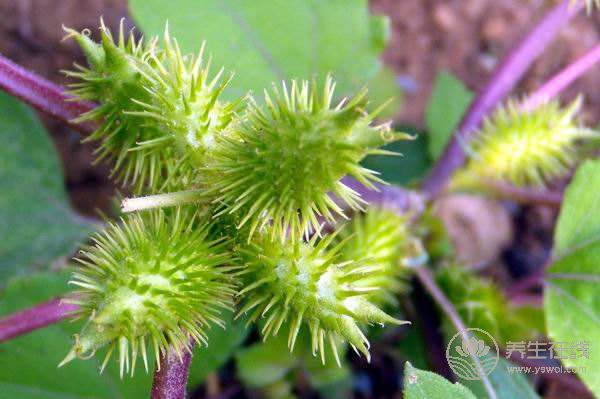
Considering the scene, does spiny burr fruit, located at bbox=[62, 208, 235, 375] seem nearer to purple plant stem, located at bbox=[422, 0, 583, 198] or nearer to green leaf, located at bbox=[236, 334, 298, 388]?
green leaf, located at bbox=[236, 334, 298, 388]

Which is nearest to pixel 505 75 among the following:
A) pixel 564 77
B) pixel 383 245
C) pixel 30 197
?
pixel 564 77

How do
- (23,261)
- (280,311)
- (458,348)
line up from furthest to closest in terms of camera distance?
(23,261), (458,348), (280,311)

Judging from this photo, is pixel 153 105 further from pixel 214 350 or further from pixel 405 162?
pixel 405 162

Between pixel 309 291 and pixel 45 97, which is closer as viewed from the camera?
pixel 309 291

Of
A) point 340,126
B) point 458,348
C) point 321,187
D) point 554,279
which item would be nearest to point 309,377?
point 458,348

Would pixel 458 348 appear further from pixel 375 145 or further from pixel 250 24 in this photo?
pixel 250 24

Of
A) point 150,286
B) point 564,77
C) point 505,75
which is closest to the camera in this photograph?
point 150,286

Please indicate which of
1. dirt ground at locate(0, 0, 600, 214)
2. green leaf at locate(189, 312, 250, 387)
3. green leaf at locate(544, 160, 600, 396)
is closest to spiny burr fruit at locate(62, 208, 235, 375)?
green leaf at locate(189, 312, 250, 387)
